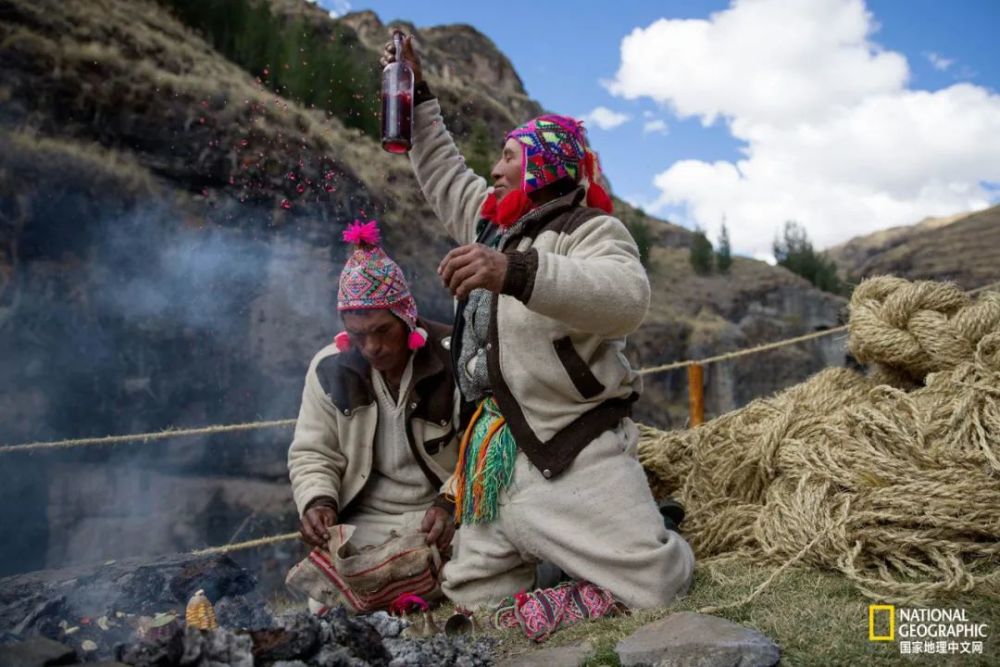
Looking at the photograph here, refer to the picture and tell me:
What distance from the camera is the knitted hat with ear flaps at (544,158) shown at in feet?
9.30

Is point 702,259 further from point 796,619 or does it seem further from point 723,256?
point 796,619

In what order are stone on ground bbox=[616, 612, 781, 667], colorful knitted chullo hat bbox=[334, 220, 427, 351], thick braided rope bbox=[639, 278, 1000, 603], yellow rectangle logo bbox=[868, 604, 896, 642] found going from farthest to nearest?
colorful knitted chullo hat bbox=[334, 220, 427, 351] < thick braided rope bbox=[639, 278, 1000, 603] < yellow rectangle logo bbox=[868, 604, 896, 642] < stone on ground bbox=[616, 612, 781, 667]

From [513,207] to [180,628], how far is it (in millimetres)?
1717

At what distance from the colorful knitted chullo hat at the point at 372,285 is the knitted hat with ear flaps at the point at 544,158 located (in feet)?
1.77

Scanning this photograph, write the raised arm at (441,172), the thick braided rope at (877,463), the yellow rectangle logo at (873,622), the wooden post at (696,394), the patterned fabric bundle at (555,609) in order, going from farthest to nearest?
the wooden post at (696,394)
the raised arm at (441,172)
the thick braided rope at (877,463)
the patterned fabric bundle at (555,609)
the yellow rectangle logo at (873,622)

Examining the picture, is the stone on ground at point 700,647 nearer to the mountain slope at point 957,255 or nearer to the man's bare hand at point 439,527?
the man's bare hand at point 439,527

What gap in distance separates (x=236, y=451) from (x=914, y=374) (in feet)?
36.8

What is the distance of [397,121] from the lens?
321 centimetres

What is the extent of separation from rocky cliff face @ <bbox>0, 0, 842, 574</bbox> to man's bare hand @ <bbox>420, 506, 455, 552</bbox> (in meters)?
7.78

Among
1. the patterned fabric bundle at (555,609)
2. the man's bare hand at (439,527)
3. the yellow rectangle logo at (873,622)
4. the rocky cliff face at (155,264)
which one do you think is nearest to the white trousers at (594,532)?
the patterned fabric bundle at (555,609)

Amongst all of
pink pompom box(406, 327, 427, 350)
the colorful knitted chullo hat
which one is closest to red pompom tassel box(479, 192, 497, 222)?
the colorful knitted chullo hat

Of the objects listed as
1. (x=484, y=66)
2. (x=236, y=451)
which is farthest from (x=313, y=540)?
(x=484, y=66)

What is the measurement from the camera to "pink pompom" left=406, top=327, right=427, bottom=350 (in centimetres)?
328

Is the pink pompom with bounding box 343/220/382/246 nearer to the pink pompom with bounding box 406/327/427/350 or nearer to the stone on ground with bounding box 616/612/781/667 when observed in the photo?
A: the pink pompom with bounding box 406/327/427/350
